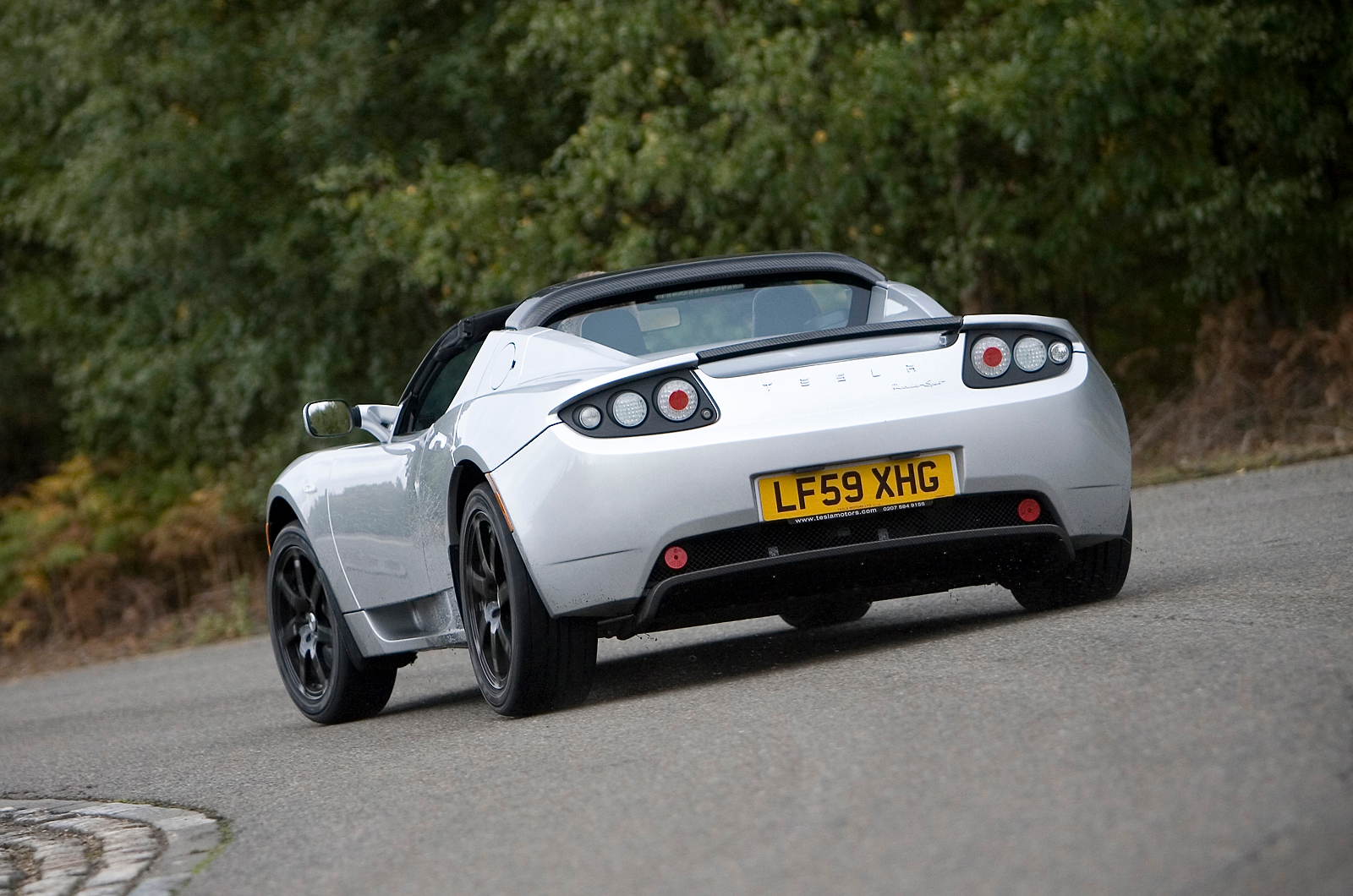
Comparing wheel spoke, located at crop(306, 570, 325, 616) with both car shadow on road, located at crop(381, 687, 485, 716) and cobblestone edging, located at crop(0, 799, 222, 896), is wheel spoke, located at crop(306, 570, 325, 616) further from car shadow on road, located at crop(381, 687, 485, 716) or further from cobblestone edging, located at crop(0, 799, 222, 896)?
cobblestone edging, located at crop(0, 799, 222, 896)

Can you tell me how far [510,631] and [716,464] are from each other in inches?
33.6

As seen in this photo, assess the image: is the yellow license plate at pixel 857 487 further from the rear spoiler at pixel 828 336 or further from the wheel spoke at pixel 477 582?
the wheel spoke at pixel 477 582

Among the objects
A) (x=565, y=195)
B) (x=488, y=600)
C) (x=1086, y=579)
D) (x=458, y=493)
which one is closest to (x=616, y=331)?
(x=458, y=493)

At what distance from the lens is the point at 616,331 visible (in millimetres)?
5797

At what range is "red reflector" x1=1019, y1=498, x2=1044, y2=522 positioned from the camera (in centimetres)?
530

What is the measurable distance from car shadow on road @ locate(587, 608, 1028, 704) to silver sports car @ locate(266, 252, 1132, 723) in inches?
10.1

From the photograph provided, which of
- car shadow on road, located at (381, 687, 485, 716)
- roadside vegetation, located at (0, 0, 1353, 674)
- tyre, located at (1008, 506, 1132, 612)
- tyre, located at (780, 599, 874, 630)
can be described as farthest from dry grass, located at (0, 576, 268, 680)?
tyre, located at (1008, 506, 1132, 612)

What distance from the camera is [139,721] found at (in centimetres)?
826

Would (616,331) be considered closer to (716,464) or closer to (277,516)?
(716,464)

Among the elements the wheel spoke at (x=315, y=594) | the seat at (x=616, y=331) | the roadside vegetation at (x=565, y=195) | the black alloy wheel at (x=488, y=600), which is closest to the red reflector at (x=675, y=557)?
A: the black alloy wheel at (x=488, y=600)

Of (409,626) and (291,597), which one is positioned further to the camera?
(291,597)

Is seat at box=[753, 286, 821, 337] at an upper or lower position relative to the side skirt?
upper

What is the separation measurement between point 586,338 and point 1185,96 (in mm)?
10395

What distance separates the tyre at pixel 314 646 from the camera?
668 cm
